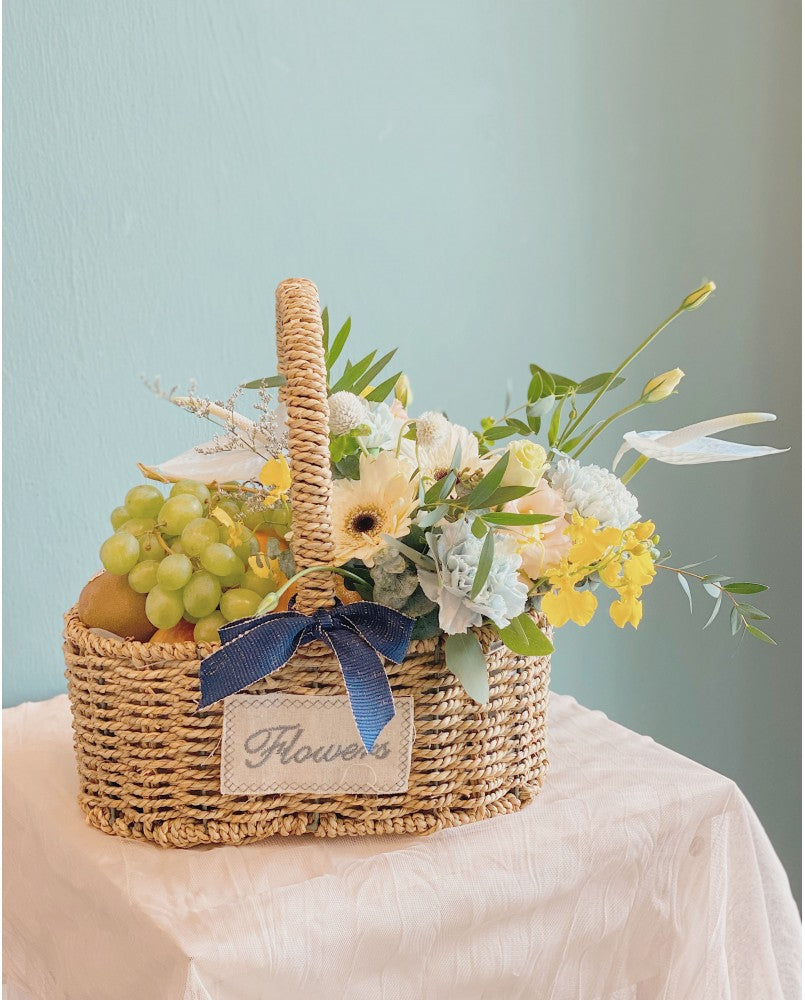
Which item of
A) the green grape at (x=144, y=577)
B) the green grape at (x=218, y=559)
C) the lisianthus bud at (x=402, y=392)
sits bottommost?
the green grape at (x=144, y=577)

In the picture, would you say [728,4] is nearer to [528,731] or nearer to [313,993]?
[528,731]

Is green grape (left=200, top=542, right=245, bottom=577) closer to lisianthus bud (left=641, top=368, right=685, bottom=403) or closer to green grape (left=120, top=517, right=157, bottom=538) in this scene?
green grape (left=120, top=517, right=157, bottom=538)

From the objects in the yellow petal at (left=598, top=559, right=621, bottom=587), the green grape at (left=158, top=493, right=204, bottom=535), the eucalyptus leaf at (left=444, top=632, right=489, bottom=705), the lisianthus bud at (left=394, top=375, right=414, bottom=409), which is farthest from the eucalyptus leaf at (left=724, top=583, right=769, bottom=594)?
the green grape at (left=158, top=493, right=204, bottom=535)

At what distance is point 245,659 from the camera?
2.15ft

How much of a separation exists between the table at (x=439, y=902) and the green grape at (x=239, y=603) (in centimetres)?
18

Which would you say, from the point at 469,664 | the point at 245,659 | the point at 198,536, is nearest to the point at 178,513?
the point at 198,536

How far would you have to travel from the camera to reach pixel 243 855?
2.34 ft

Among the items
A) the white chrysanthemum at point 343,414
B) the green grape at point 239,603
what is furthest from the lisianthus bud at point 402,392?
the green grape at point 239,603

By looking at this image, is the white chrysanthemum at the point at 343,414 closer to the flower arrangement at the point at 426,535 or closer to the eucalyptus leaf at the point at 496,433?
the flower arrangement at the point at 426,535

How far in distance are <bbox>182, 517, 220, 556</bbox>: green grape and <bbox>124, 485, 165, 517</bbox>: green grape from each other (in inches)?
2.1

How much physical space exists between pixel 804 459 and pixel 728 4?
763 mm

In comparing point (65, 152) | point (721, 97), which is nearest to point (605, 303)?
point (721, 97)

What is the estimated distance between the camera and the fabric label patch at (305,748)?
69 cm

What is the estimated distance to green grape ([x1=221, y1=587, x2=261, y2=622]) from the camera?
28.0 inches
